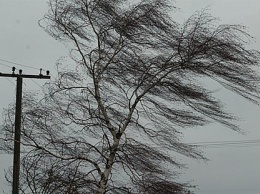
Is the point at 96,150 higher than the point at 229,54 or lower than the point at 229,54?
lower

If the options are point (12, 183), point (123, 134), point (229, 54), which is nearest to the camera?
point (229, 54)

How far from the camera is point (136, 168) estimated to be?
57.4ft

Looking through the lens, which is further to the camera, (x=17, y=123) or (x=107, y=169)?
(x=17, y=123)

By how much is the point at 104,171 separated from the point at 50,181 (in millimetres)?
1326

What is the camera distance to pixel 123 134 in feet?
59.7

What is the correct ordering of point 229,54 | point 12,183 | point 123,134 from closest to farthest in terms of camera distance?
point 229,54 < point 123,134 < point 12,183

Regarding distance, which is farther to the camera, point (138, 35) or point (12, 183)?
point (12, 183)

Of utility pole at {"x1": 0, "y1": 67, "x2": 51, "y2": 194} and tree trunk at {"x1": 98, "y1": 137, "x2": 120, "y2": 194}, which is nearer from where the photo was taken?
tree trunk at {"x1": 98, "y1": 137, "x2": 120, "y2": 194}

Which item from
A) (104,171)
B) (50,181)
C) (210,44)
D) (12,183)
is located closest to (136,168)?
(104,171)

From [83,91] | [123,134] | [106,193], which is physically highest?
[83,91]

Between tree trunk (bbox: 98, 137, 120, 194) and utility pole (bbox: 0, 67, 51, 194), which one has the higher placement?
utility pole (bbox: 0, 67, 51, 194)

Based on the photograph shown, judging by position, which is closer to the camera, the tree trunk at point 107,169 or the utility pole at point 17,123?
the tree trunk at point 107,169

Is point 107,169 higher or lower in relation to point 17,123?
lower

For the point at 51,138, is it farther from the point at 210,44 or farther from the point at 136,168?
the point at 210,44
